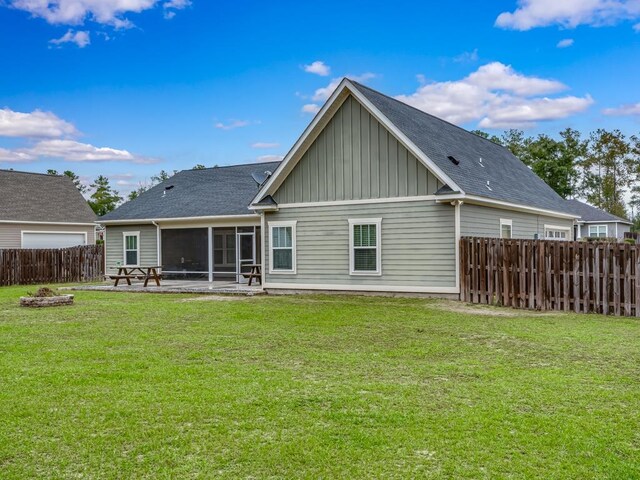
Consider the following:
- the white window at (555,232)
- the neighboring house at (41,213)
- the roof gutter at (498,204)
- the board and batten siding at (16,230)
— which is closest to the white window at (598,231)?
the white window at (555,232)

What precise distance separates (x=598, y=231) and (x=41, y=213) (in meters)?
41.4

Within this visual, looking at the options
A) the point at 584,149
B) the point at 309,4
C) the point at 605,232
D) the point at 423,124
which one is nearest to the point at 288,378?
the point at 423,124

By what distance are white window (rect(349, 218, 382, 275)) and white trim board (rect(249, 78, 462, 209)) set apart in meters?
2.18

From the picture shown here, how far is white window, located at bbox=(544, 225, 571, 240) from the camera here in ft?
72.8

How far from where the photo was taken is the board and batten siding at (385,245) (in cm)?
1523

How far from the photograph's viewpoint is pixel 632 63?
76.6 feet

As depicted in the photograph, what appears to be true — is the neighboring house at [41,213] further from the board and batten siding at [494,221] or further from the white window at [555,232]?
the white window at [555,232]

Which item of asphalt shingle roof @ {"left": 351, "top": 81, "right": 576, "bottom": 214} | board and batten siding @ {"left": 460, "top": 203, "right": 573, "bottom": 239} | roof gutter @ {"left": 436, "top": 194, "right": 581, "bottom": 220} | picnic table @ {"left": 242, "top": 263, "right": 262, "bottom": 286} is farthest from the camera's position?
picnic table @ {"left": 242, "top": 263, "right": 262, "bottom": 286}

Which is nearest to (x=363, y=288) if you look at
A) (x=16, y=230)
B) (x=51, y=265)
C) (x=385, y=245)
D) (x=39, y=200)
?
(x=385, y=245)

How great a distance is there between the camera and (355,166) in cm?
1648

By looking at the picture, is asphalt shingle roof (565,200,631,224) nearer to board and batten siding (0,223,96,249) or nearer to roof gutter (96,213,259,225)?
roof gutter (96,213,259,225)

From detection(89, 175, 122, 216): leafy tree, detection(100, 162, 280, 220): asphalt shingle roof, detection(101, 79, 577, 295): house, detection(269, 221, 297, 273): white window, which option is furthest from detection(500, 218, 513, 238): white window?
detection(89, 175, 122, 216): leafy tree

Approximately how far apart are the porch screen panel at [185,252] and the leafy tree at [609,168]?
48160 mm

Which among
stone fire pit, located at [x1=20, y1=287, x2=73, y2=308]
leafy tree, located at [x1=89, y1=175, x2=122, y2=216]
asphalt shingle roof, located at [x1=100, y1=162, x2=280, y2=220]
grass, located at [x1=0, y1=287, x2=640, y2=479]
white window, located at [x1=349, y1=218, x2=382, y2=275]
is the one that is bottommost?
grass, located at [x1=0, y1=287, x2=640, y2=479]
